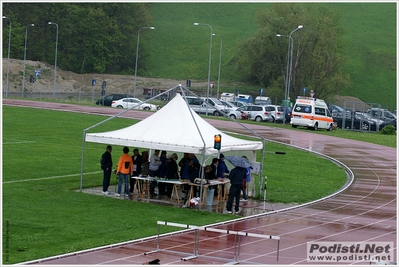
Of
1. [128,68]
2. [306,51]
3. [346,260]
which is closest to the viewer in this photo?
[346,260]

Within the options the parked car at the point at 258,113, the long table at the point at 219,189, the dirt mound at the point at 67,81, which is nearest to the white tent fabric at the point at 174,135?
the long table at the point at 219,189

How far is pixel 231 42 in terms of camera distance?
115250mm

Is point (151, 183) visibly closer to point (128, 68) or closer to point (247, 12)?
point (128, 68)

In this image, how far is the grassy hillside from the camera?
101m

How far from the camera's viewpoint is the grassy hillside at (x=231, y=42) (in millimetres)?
100812

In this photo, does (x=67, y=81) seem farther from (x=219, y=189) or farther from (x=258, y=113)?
(x=219, y=189)

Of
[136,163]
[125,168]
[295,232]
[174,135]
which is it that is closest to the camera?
[295,232]

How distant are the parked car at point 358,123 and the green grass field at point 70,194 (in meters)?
20.4

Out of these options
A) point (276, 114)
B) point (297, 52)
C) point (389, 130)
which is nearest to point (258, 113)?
point (276, 114)

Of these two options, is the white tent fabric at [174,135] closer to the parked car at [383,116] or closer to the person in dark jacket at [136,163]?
the person in dark jacket at [136,163]

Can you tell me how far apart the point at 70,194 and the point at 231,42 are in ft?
304

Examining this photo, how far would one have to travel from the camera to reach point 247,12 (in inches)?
5231

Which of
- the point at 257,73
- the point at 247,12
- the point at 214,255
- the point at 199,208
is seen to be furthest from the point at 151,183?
the point at 247,12

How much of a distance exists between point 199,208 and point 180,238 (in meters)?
4.86
